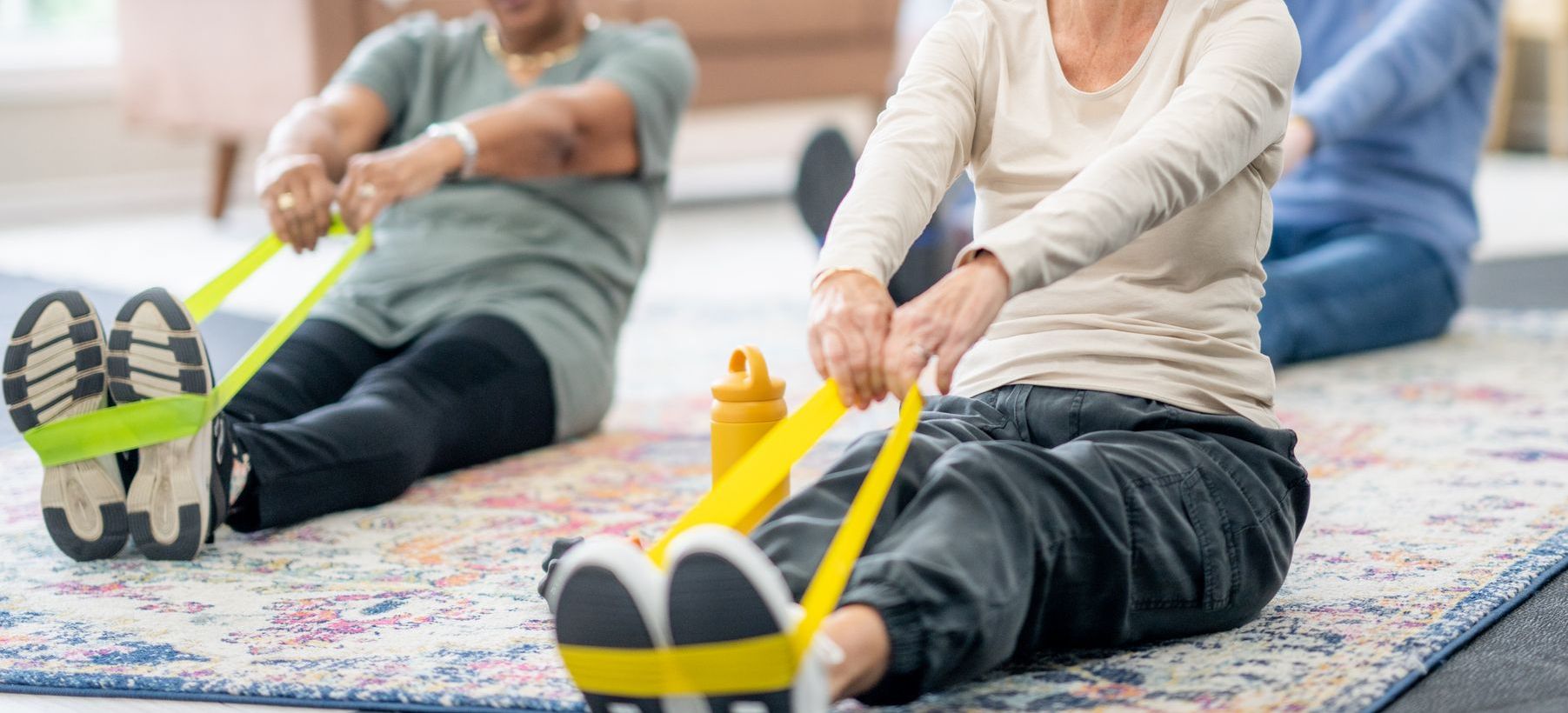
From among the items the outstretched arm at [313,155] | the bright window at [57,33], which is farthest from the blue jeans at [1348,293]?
the bright window at [57,33]

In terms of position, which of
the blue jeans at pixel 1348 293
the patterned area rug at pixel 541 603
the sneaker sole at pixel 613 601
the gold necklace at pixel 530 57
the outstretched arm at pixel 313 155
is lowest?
the patterned area rug at pixel 541 603

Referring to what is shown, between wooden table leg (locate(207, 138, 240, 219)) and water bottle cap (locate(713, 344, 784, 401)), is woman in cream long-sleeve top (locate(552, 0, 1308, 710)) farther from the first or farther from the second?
wooden table leg (locate(207, 138, 240, 219))

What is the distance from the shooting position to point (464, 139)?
1.73 meters

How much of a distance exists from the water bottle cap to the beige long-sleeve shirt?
17cm

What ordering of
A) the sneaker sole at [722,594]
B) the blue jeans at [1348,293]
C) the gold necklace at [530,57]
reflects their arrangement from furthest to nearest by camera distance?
1. the blue jeans at [1348,293]
2. the gold necklace at [530,57]
3. the sneaker sole at [722,594]

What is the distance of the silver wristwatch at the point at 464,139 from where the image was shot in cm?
173

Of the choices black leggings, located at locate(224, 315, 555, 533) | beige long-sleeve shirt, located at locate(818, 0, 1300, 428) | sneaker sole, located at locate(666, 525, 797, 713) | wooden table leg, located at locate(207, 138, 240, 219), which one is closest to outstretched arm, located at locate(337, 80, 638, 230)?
black leggings, located at locate(224, 315, 555, 533)

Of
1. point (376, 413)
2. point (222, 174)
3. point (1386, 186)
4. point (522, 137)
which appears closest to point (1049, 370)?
point (376, 413)

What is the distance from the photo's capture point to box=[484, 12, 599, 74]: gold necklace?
194 centimetres

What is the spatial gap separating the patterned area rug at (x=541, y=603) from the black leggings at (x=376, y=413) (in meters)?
0.03

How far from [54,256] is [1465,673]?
316 cm

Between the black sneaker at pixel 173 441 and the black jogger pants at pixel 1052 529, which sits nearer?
the black jogger pants at pixel 1052 529

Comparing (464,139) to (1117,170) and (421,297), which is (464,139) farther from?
(1117,170)

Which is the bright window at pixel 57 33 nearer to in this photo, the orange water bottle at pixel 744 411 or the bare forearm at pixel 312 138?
the bare forearm at pixel 312 138
